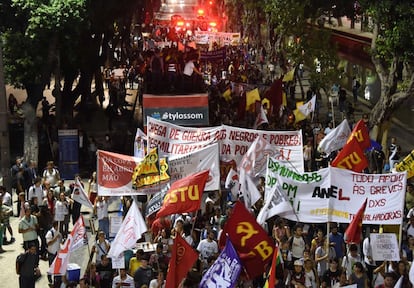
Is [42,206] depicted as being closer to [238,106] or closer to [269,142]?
[269,142]

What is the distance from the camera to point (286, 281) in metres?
13.0

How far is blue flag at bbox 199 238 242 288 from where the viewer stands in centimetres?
1141

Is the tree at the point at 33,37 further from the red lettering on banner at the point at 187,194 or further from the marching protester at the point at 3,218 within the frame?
the red lettering on banner at the point at 187,194

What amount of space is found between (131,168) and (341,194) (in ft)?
15.0

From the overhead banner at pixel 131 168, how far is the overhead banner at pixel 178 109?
334 inches

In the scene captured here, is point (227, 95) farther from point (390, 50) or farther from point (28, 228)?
point (28, 228)

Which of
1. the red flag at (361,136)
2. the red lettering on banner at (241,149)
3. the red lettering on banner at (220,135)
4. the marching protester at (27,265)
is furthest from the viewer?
the red lettering on banner at (220,135)

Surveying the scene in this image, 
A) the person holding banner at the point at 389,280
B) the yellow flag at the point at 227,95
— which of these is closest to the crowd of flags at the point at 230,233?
the person holding banner at the point at 389,280

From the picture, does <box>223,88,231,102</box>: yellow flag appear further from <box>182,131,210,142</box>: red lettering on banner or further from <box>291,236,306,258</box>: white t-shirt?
<box>291,236,306,258</box>: white t-shirt

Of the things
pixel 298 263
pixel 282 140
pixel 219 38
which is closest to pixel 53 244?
pixel 298 263

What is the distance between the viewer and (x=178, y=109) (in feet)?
81.9

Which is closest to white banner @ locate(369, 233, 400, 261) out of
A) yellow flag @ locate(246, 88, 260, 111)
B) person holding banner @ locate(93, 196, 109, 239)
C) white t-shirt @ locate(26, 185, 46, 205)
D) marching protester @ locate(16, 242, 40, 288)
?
marching protester @ locate(16, 242, 40, 288)

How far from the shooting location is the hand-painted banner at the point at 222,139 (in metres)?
17.1

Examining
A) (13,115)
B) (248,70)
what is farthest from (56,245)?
(248,70)
